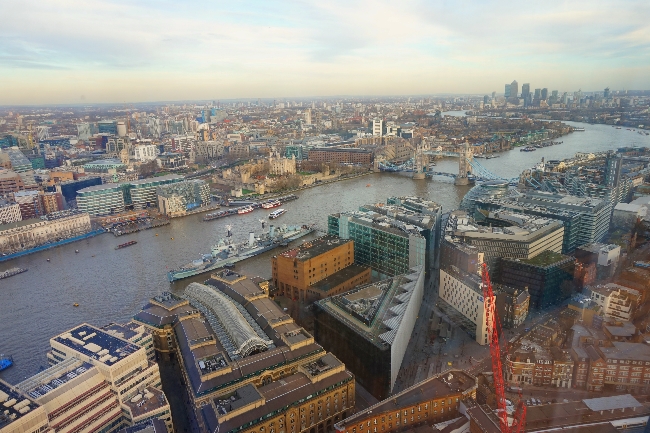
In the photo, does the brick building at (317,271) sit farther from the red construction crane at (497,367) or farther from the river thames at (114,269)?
the red construction crane at (497,367)

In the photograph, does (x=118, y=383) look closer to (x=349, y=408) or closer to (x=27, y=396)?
(x=27, y=396)

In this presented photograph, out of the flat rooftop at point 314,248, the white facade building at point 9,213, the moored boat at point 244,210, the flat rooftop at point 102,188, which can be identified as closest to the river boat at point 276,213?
the moored boat at point 244,210

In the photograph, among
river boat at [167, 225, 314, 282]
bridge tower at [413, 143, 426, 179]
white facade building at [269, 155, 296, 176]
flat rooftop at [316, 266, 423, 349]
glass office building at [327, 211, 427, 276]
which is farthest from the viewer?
white facade building at [269, 155, 296, 176]

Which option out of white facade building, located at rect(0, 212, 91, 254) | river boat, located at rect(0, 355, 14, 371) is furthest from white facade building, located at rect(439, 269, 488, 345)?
white facade building, located at rect(0, 212, 91, 254)

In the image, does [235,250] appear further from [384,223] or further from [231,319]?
[231,319]

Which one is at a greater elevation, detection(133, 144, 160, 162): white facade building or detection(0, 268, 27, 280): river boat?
detection(133, 144, 160, 162): white facade building

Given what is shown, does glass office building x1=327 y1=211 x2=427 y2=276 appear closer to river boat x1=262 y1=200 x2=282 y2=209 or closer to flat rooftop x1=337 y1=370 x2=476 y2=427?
flat rooftop x1=337 y1=370 x2=476 y2=427
